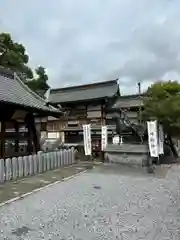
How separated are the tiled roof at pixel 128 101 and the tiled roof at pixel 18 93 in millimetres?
13324

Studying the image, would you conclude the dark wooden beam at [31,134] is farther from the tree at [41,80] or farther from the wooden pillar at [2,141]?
the tree at [41,80]

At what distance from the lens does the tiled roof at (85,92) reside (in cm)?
2841

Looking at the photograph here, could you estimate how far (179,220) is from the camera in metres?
6.33

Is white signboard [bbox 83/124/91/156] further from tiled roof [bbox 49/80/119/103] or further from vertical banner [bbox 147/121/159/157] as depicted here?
tiled roof [bbox 49/80/119/103]

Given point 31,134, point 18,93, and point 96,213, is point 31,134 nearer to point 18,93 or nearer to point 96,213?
point 18,93

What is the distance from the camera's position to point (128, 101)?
29.3 metres

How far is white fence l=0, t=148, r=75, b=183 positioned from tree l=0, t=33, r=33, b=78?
57.9ft

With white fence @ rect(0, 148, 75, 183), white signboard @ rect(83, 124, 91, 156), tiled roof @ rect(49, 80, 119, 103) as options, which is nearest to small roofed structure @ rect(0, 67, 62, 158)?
white fence @ rect(0, 148, 75, 183)

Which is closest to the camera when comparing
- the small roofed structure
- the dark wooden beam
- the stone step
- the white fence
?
the white fence

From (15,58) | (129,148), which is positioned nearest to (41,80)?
(15,58)

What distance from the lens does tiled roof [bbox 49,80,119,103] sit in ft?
93.2

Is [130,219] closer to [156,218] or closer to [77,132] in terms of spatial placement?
[156,218]

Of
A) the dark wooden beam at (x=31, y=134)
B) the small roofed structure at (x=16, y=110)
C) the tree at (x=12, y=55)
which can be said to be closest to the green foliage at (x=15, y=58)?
the tree at (x=12, y=55)

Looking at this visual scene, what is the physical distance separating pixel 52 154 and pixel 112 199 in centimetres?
675
